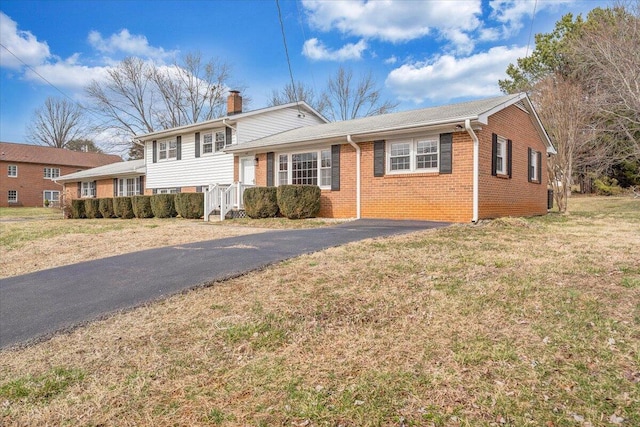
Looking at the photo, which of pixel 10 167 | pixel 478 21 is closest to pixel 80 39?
pixel 478 21

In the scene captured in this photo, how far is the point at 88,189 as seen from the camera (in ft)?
91.5

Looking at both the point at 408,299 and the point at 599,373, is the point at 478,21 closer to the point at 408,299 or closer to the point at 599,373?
the point at 408,299

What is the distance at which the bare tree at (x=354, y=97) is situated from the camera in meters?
36.6

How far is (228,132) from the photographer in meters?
17.6

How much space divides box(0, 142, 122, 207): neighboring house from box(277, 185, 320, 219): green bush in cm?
3203

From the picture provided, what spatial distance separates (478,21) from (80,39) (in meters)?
18.6

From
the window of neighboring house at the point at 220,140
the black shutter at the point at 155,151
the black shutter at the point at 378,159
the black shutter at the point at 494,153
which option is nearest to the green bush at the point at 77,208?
the black shutter at the point at 155,151

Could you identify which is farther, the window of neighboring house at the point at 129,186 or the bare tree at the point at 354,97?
the bare tree at the point at 354,97

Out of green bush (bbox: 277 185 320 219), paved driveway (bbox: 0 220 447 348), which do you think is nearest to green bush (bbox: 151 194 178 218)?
green bush (bbox: 277 185 320 219)

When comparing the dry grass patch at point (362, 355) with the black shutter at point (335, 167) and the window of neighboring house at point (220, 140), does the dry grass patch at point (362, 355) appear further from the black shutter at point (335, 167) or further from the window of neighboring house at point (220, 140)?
the window of neighboring house at point (220, 140)

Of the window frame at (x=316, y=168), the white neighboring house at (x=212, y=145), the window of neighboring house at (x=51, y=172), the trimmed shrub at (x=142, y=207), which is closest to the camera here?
the window frame at (x=316, y=168)

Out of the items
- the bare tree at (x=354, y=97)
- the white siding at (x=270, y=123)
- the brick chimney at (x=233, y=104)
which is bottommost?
A: the white siding at (x=270, y=123)

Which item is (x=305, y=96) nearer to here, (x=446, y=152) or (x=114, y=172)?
(x=114, y=172)

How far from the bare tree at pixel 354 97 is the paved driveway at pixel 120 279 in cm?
3102
